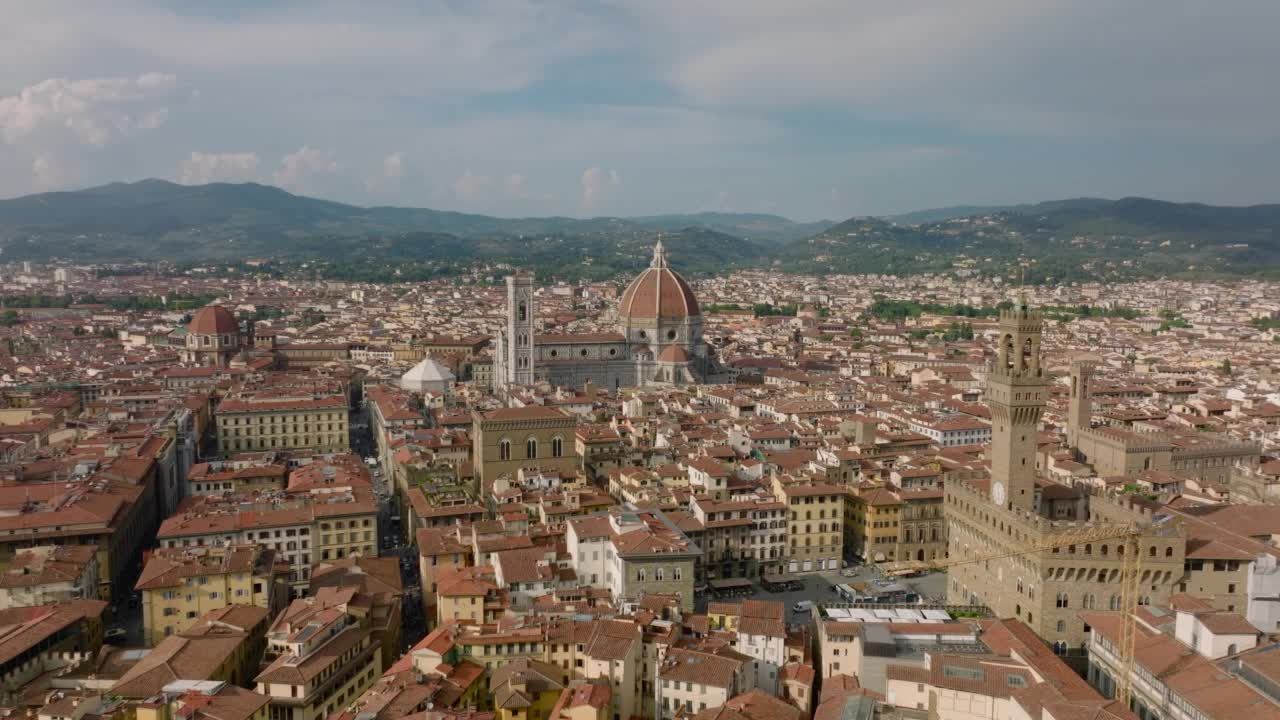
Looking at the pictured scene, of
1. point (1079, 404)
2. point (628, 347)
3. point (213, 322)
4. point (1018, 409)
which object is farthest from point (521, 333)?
point (1018, 409)

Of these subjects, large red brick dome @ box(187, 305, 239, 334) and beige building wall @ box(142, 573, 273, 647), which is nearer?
beige building wall @ box(142, 573, 273, 647)

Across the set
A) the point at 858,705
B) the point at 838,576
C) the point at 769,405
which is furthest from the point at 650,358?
Result: the point at 858,705

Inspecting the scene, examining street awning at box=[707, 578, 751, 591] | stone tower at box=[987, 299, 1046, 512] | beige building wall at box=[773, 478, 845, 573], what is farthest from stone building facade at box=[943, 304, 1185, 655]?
street awning at box=[707, 578, 751, 591]

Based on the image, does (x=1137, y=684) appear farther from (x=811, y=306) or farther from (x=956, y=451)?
(x=811, y=306)

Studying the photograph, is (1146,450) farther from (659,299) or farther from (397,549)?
(659,299)

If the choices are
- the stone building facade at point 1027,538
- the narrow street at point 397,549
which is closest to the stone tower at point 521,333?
the narrow street at point 397,549

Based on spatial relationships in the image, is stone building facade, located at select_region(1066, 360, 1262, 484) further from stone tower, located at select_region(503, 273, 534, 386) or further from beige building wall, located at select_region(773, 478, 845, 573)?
stone tower, located at select_region(503, 273, 534, 386)

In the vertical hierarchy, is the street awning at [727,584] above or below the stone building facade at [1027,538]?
below

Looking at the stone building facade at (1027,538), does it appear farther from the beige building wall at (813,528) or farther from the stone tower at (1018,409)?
the beige building wall at (813,528)
